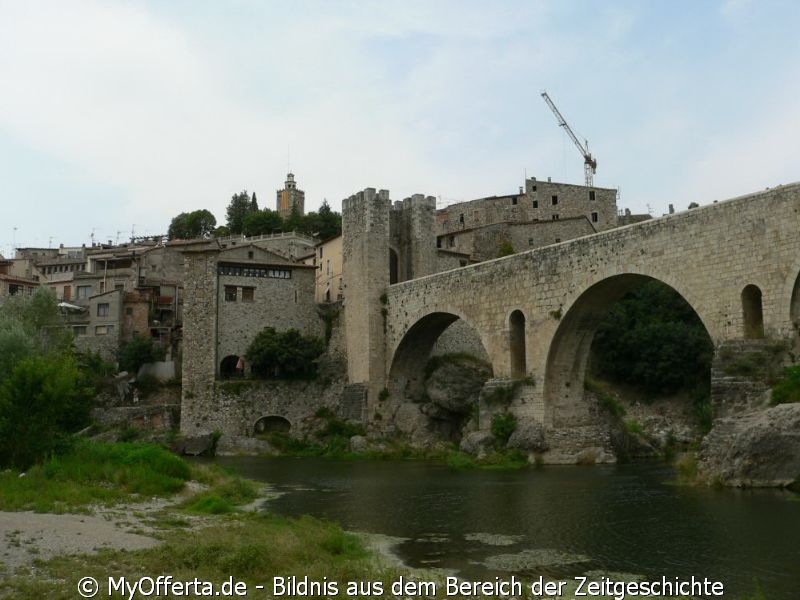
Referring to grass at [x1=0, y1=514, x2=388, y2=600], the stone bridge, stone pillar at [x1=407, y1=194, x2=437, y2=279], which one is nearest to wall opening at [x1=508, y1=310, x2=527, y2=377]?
the stone bridge

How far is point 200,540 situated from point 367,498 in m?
8.39

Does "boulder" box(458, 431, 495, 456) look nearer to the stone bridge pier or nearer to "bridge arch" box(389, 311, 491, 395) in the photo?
the stone bridge pier

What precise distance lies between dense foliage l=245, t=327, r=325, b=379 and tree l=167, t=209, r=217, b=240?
39866mm

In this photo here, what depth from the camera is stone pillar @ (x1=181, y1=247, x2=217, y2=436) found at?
41000 mm

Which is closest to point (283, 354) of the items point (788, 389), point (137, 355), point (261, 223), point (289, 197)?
point (137, 355)

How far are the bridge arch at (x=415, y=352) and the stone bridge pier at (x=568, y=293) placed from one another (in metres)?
0.07

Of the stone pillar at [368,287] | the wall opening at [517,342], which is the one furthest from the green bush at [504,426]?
the stone pillar at [368,287]

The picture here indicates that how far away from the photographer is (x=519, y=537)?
13750 millimetres

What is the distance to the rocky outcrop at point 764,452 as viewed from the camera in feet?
56.1

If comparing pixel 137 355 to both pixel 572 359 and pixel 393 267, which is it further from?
pixel 572 359

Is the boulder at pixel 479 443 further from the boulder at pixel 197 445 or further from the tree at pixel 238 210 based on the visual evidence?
the tree at pixel 238 210

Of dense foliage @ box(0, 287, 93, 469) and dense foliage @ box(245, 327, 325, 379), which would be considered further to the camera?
dense foliage @ box(245, 327, 325, 379)

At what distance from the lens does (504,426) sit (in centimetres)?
3027

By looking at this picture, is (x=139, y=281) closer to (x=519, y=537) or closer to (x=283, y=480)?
(x=283, y=480)
